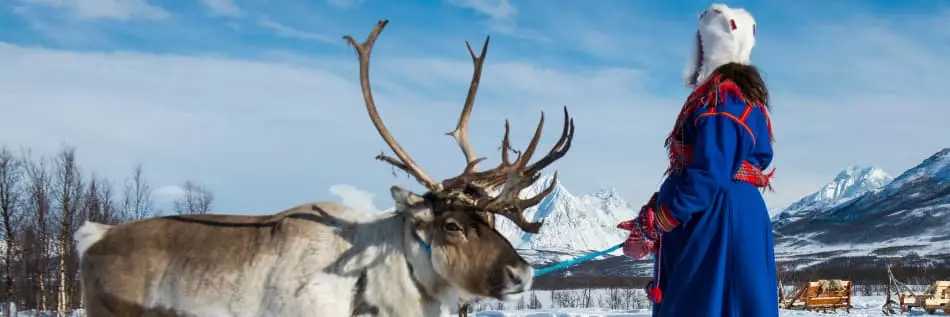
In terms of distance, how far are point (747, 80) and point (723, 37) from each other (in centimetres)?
27

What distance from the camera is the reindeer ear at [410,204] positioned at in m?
4.84

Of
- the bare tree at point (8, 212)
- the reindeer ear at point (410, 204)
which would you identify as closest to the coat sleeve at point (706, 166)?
the reindeer ear at point (410, 204)

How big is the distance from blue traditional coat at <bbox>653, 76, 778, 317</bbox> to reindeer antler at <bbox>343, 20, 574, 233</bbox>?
0.79 meters

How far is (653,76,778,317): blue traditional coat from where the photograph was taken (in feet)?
13.9

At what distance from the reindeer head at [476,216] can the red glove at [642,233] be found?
0.51 metres

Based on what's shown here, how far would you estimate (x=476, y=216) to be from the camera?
4.79 metres

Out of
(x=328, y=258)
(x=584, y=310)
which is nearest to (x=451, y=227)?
(x=328, y=258)

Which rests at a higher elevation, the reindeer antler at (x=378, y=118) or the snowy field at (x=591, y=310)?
the reindeer antler at (x=378, y=118)

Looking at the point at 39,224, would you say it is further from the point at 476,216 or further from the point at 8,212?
the point at 476,216

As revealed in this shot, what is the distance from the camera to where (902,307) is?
34000mm

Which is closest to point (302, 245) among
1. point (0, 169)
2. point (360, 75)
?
point (360, 75)

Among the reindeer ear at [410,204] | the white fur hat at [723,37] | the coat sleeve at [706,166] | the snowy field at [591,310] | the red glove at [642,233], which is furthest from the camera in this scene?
the snowy field at [591,310]

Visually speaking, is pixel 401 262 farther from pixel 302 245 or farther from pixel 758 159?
pixel 758 159

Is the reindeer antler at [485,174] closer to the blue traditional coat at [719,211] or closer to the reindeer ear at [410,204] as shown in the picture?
the reindeer ear at [410,204]
